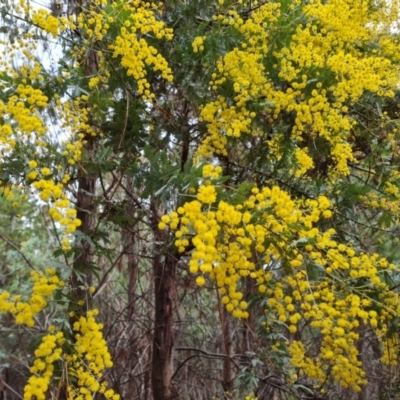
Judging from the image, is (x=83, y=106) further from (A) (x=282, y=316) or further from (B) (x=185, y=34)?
(A) (x=282, y=316)

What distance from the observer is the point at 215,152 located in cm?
311

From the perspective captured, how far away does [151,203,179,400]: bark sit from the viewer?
141 inches

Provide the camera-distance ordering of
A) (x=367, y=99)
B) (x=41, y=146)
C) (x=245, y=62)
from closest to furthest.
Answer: (x=41, y=146) → (x=245, y=62) → (x=367, y=99)

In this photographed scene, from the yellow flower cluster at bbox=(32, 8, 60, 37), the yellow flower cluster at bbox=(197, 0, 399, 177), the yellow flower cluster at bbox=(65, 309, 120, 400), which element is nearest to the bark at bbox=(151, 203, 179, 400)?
the yellow flower cluster at bbox=(197, 0, 399, 177)

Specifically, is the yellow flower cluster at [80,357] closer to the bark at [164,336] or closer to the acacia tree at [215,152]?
the acacia tree at [215,152]

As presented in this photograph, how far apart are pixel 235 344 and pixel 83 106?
3.71 m

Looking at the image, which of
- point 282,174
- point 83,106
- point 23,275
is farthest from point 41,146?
point 23,275

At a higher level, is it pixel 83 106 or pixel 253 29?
pixel 253 29

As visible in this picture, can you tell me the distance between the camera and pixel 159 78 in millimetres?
3525

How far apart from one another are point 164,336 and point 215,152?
1.51 m

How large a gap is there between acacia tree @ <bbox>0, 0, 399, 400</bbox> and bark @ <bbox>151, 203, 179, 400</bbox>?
12 mm

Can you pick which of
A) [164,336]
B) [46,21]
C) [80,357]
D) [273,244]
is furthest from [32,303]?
[164,336]

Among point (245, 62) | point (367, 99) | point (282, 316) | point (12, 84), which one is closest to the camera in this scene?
point (282, 316)

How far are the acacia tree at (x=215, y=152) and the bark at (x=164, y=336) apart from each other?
1 cm
